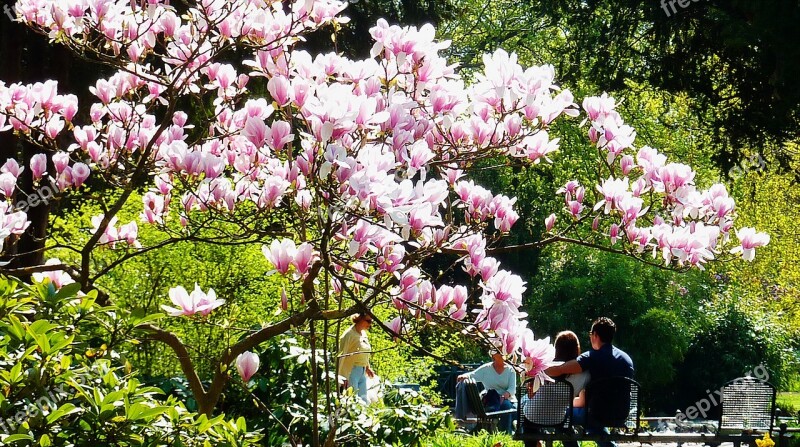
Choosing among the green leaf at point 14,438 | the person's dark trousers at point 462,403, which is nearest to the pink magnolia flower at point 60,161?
the green leaf at point 14,438

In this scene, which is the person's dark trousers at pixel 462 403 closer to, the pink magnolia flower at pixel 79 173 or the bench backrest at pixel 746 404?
the bench backrest at pixel 746 404

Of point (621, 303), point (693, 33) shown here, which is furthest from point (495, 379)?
point (621, 303)

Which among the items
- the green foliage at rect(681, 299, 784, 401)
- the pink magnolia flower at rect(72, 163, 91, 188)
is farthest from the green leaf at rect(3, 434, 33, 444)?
the green foliage at rect(681, 299, 784, 401)

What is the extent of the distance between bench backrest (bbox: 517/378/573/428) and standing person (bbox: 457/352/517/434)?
1782mm

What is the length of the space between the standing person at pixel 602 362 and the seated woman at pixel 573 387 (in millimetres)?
59

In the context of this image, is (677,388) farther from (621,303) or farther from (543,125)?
(543,125)

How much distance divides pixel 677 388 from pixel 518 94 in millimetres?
15086

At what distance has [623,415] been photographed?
675 centimetres

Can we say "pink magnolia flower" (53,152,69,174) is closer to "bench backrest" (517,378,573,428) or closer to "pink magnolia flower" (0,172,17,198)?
"pink magnolia flower" (0,172,17,198)

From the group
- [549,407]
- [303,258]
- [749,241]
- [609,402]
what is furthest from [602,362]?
[303,258]

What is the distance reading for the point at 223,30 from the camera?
3.57 m

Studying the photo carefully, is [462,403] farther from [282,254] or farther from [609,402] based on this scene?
[282,254]

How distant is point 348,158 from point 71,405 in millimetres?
1000

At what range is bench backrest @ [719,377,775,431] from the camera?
720 cm
